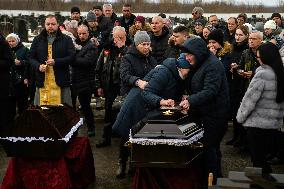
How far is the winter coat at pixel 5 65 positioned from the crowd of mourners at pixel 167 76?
0.01 metres

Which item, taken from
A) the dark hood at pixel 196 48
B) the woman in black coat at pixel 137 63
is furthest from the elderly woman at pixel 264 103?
the woman in black coat at pixel 137 63

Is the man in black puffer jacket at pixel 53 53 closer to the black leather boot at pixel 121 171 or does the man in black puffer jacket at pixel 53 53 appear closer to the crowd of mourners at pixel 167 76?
the crowd of mourners at pixel 167 76

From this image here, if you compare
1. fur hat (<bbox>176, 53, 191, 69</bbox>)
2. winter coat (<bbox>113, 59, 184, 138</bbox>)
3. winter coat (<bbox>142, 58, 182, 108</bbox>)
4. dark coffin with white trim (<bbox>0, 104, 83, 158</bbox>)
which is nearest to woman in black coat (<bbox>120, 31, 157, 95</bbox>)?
winter coat (<bbox>113, 59, 184, 138</bbox>)

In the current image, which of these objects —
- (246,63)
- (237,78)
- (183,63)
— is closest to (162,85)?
(183,63)

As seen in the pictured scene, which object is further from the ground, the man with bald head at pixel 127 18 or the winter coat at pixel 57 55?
the man with bald head at pixel 127 18

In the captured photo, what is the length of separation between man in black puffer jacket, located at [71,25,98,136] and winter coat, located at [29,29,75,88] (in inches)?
18.6

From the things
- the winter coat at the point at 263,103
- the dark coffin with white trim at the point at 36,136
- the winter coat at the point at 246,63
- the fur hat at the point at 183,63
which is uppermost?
the fur hat at the point at 183,63

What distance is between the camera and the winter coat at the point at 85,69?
8695mm

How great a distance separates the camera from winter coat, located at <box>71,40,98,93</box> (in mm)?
8695

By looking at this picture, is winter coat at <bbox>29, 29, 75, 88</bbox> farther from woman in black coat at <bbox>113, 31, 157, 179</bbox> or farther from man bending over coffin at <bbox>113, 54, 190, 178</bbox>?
man bending over coffin at <bbox>113, 54, 190, 178</bbox>

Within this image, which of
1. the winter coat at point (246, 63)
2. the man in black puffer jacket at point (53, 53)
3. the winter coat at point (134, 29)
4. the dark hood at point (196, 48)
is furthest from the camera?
the winter coat at point (134, 29)

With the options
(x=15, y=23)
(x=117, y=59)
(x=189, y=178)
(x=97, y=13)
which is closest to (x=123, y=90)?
(x=117, y=59)

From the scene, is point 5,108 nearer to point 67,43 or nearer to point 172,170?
point 67,43

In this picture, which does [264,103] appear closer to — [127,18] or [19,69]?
[19,69]
